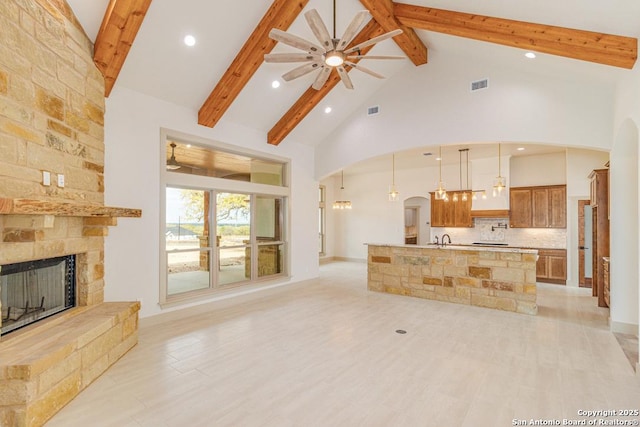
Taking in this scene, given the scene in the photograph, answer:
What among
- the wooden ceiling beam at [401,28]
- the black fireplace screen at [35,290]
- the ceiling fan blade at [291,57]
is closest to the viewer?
the black fireplace screen at [35,290]

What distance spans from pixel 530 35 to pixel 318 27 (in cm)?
278

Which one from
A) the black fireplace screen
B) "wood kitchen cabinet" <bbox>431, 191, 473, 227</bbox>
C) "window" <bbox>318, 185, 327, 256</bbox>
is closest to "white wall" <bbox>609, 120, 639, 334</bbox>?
"wood kitchen cabinet" <bbox>431, 191, 473, 227</bbox>

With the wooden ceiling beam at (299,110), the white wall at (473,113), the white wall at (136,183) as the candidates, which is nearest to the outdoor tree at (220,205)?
the white wall at (136,183)

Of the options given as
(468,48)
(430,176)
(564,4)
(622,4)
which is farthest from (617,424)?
(430,176)

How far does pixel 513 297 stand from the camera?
5.55 m

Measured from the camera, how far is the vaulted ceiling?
3.54m

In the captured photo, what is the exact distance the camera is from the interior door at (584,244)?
7.52m

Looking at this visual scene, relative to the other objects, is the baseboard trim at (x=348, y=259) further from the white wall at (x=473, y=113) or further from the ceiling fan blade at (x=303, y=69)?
the ceiling fan blade at (x=303, y=69)

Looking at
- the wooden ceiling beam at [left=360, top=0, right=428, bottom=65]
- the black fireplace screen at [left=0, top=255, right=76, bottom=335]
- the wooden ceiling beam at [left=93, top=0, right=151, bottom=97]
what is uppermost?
the wooden ceiling beam at [left=360, top=0, right=428, bottom=65]

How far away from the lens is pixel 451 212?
30.9 feet

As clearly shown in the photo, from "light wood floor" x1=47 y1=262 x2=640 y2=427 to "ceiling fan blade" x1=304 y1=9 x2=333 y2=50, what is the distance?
3575 mm

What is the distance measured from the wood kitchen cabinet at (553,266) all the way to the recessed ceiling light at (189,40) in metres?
8.92

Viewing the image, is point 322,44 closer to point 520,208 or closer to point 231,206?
point 231,206

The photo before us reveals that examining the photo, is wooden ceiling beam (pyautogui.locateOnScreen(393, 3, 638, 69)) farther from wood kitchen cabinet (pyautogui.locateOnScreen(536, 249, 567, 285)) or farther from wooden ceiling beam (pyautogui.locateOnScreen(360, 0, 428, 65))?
wood kitchen cabinet (pyautogui.locateOnScreen(536, 249, 567, 285))
